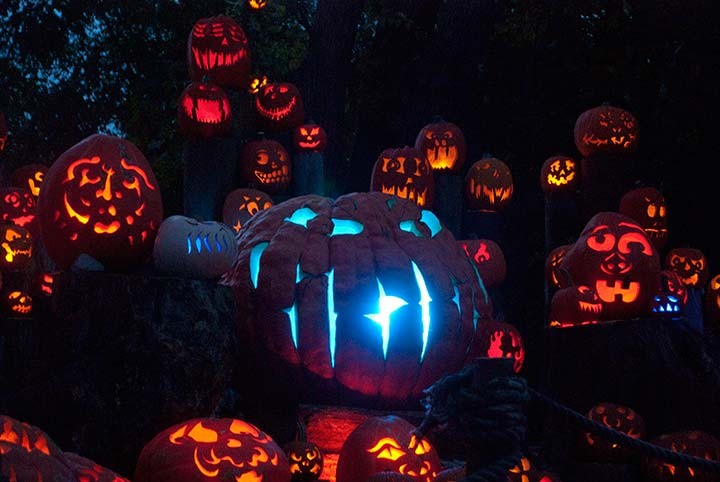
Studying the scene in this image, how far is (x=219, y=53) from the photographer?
26.0 ft

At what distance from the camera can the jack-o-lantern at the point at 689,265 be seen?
8.78 meters

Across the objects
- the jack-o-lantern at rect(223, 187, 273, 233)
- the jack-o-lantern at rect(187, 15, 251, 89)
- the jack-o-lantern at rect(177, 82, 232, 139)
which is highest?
the jack-o-lantern at rect(187, 15, 251, 89)

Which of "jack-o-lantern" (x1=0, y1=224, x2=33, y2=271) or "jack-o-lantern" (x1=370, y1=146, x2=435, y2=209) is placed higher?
"jack-o-lantern" (x1=370, y1=146, x2=435, y2=209)

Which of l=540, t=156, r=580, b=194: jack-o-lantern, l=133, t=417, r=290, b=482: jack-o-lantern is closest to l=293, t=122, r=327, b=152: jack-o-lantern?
l=540, t=156, r=580, b=194: jack-o-lantern

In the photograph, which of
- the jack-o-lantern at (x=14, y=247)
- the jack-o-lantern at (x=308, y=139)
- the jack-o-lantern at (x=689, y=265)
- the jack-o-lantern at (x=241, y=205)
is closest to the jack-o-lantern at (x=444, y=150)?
the jack-o-lantern at (x=308, y=139)

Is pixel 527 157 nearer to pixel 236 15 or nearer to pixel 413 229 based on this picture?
pixel 236 15

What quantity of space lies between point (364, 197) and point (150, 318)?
200 cm

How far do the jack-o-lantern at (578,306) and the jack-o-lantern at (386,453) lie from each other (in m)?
2.35

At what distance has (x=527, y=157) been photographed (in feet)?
39.2

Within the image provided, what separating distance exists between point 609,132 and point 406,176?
258cm

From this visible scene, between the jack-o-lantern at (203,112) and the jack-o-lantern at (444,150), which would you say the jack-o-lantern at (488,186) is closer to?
the jack-o-lantern at (444,150)

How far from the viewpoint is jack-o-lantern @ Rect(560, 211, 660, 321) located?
19.7 ft

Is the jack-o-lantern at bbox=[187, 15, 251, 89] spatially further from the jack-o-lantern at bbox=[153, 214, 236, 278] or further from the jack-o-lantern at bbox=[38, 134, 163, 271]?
the jack-o-lantern at bbox=[153, 214, 236, 278]

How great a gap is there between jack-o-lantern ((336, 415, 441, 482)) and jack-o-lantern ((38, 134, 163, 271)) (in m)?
1.55
